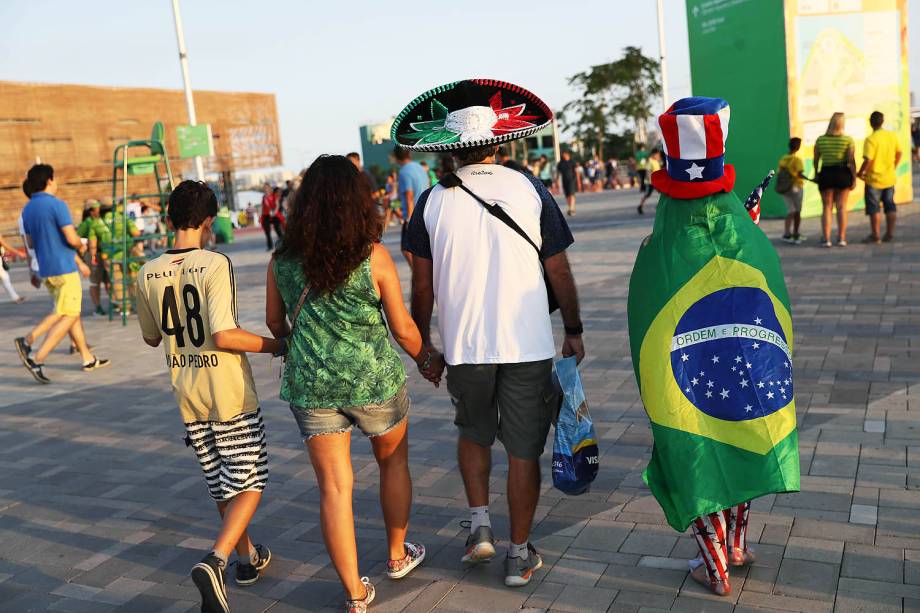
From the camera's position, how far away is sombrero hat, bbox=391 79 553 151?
3.42m

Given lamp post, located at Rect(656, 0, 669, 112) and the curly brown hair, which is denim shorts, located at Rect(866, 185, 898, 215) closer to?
the curly brown hair

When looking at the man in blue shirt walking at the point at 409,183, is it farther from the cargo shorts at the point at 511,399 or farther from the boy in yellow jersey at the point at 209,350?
the cargo shorts at the point at 511,399

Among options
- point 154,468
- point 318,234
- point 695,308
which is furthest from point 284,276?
point 154,468

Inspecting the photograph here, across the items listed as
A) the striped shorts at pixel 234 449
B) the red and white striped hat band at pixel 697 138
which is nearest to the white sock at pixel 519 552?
the striped shorts at pixel 234 449

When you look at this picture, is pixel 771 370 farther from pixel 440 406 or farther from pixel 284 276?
pixel 440 406

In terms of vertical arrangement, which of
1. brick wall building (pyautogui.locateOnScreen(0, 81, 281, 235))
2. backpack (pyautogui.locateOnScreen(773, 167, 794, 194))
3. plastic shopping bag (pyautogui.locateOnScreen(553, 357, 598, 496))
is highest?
brick wall building (pyautogui.locateOnScreen(0, 81, 281, 235))

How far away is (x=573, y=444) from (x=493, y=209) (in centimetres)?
92

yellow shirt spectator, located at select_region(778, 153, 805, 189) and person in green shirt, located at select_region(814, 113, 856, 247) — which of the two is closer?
person in green shirt, located at select_region(814, 113, 856, 247)

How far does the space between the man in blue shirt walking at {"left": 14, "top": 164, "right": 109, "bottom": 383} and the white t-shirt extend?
5.90 metres

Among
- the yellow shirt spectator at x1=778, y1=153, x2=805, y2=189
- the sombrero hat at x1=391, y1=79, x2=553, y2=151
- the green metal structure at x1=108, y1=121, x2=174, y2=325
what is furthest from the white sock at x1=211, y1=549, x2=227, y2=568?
the yellow shirt spectator at x1=778, y1=153, x2=805, y2=189

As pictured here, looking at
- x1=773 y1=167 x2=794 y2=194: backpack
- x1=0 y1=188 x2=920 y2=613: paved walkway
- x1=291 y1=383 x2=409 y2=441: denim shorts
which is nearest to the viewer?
x1=291 y1=383 x2=409 y2=441: denim shorts

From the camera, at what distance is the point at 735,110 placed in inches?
654

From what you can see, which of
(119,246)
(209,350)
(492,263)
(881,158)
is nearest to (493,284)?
(492,263)

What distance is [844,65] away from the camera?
15570mm
